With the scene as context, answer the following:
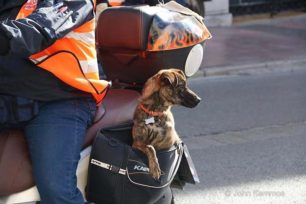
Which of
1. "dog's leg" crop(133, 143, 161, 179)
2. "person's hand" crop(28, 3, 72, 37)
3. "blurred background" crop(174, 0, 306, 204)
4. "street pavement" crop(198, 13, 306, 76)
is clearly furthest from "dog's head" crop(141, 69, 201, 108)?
"street pavement" crop(198, 13, 306, 76)

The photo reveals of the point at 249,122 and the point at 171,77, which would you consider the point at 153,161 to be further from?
the point at 249,122

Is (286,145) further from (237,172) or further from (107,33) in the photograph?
(107,33)

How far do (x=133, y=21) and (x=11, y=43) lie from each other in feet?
2.48

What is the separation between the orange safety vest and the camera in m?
2.30

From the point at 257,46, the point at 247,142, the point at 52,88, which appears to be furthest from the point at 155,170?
the point at 257,46

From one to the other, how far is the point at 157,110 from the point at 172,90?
0.37ft

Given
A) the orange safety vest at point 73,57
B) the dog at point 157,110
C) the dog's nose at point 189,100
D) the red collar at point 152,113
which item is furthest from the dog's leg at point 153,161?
the orange safety vest at point 73,57

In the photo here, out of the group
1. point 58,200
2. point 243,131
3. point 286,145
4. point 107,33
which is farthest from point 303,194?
point 58,200

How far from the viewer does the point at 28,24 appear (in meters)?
2.12

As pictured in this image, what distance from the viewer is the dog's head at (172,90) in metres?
2.46

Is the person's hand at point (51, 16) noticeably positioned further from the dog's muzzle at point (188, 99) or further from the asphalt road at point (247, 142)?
the asphalt road at point (247, 142)

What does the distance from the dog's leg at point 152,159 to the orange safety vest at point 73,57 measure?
1.08 feet

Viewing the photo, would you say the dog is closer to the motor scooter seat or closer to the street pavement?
the motor scooter seat

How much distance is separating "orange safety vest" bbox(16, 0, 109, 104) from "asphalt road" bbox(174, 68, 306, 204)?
216 centimetres
